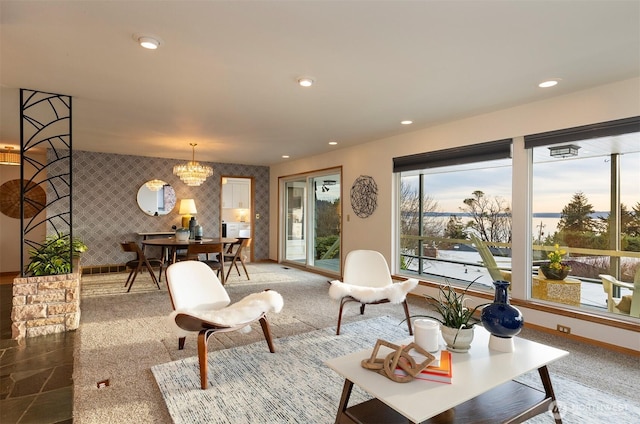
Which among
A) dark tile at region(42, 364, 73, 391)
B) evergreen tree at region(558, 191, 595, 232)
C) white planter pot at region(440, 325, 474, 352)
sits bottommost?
dark tile at region(42, 364, 73, 391)

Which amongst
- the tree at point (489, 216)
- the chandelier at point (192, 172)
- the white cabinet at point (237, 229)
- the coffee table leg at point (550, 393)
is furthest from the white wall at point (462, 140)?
the white cabinet at point (237, 229)

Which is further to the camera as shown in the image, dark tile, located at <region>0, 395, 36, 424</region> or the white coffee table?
dark tile, located at <region>0, 395, 36, 424</region>

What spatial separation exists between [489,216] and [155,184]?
6320mm

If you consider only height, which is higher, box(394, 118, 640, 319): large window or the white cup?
box(394, 118, 640, 319): large window

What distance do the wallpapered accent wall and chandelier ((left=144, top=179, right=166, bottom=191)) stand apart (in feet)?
0.38

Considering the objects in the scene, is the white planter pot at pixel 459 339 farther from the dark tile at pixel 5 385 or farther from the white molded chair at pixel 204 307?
the dark tile at pixel 5 385

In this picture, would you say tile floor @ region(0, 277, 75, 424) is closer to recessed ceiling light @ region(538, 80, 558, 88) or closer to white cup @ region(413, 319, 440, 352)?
white cup @ region(413, 319, 440, 352)

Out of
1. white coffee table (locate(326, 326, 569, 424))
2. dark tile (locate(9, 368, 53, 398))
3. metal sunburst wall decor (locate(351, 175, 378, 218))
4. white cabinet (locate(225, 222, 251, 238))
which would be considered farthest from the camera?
white cabinet (locate(225, 222, 251, 238))

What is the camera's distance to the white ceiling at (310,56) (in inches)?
79.7

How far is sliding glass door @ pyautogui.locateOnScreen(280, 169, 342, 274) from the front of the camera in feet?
22.3

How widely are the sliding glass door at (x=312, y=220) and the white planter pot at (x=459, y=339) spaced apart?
176 inches

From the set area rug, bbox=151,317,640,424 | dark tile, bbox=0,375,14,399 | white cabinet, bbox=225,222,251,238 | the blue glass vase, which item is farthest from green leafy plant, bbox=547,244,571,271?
white cabinet, bbox=225,222,251,238

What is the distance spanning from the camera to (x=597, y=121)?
127 inches

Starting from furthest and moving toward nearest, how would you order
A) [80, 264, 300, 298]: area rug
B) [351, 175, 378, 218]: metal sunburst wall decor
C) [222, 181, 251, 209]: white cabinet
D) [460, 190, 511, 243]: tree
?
[222, 181, 251, 209]: white cabinet
[351, 175, 378, 218]: metal sunburst wall decor
[80, 264, 300, 298]: area rug
[460, 190, 511, 243]: tree
